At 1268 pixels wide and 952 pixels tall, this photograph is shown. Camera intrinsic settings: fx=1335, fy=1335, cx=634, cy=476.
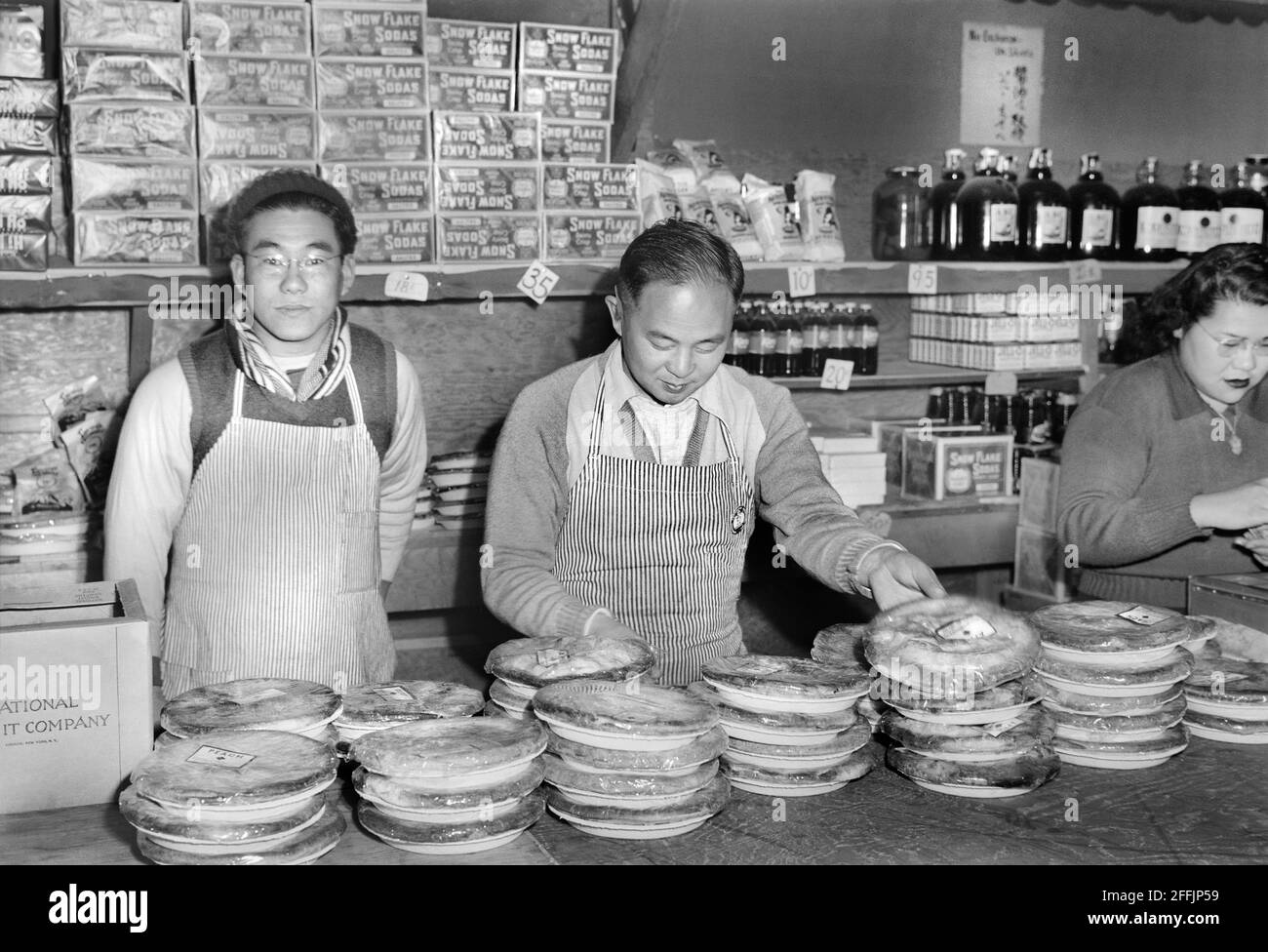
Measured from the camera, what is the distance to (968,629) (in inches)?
79.4

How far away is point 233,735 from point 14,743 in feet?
1.00

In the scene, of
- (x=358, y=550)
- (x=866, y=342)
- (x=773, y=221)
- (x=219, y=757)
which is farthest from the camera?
(x=866, y=342)

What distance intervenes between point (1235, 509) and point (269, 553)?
2067 mm

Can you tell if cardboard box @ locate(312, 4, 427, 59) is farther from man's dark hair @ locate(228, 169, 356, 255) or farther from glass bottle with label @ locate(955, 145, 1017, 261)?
glass bottle with label @ locate(955, 145, 1017, 261)

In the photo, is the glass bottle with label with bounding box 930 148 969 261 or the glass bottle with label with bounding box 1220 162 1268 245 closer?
the glass bottle with label with bounding box 930 148 969 261

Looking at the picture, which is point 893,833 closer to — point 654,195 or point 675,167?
point 654,195

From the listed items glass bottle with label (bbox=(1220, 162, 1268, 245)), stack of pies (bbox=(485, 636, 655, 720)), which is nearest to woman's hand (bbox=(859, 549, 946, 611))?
stack of pies (bbox=(485, 636, 655, 720))

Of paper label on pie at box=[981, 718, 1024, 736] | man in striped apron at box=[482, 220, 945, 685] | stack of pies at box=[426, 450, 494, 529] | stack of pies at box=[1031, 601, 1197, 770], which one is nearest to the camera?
paper label on pie at box=[981, 718, 1024, 736]

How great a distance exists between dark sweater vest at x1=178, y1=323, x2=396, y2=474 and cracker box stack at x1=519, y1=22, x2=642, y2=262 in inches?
45.3

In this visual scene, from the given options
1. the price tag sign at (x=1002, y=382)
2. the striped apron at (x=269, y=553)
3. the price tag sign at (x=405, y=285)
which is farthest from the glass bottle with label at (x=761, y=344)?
the striped apron at (x=269, y=553)

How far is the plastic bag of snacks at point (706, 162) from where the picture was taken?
419cm

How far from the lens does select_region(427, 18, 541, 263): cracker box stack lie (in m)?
3.67

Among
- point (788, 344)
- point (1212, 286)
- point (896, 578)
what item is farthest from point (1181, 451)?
point (788, 344)
